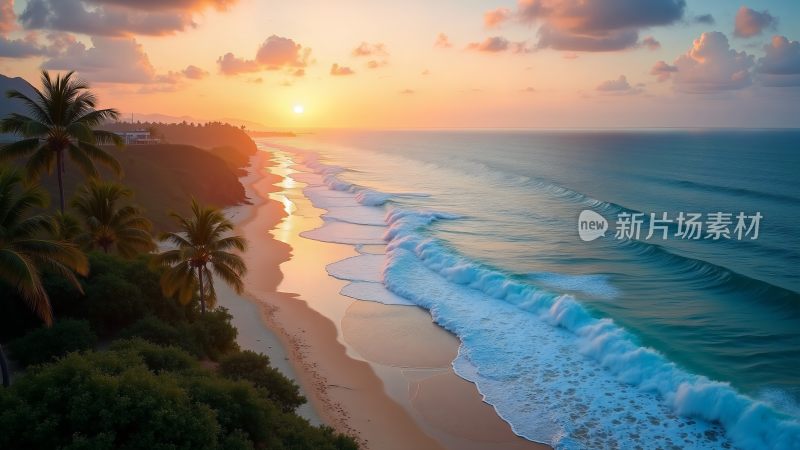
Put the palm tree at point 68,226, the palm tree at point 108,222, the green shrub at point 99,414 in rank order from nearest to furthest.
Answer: the green shrub at point 99,414, the palm tree at point 68,226, the palm tree at point 108,222

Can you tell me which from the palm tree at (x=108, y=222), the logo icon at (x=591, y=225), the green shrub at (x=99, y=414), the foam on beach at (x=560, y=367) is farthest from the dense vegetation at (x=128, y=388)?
the logo icon at (x=591, y=225)

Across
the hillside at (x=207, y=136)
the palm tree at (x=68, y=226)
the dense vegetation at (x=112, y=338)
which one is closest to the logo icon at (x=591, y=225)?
the dense vegetation at (x=112, y=338)

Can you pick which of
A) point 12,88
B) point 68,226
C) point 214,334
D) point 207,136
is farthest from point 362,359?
point 207,136

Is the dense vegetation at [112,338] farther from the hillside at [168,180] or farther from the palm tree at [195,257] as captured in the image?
the hillside at [168,180]

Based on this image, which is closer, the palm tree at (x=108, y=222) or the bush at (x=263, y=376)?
the bush at (x=263, y=376)

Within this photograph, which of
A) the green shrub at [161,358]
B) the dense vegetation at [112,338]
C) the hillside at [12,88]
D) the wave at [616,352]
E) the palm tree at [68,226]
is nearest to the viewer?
the dense vegetation at [112,338]

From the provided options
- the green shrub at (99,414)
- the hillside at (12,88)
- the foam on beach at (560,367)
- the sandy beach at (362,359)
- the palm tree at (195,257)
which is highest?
the hillside at (12,88)

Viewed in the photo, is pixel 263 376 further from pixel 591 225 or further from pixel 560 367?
pixel 591 225

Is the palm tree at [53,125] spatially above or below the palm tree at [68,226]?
above

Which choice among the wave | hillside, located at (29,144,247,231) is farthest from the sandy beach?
hillside, located at (29,144,247,231)
